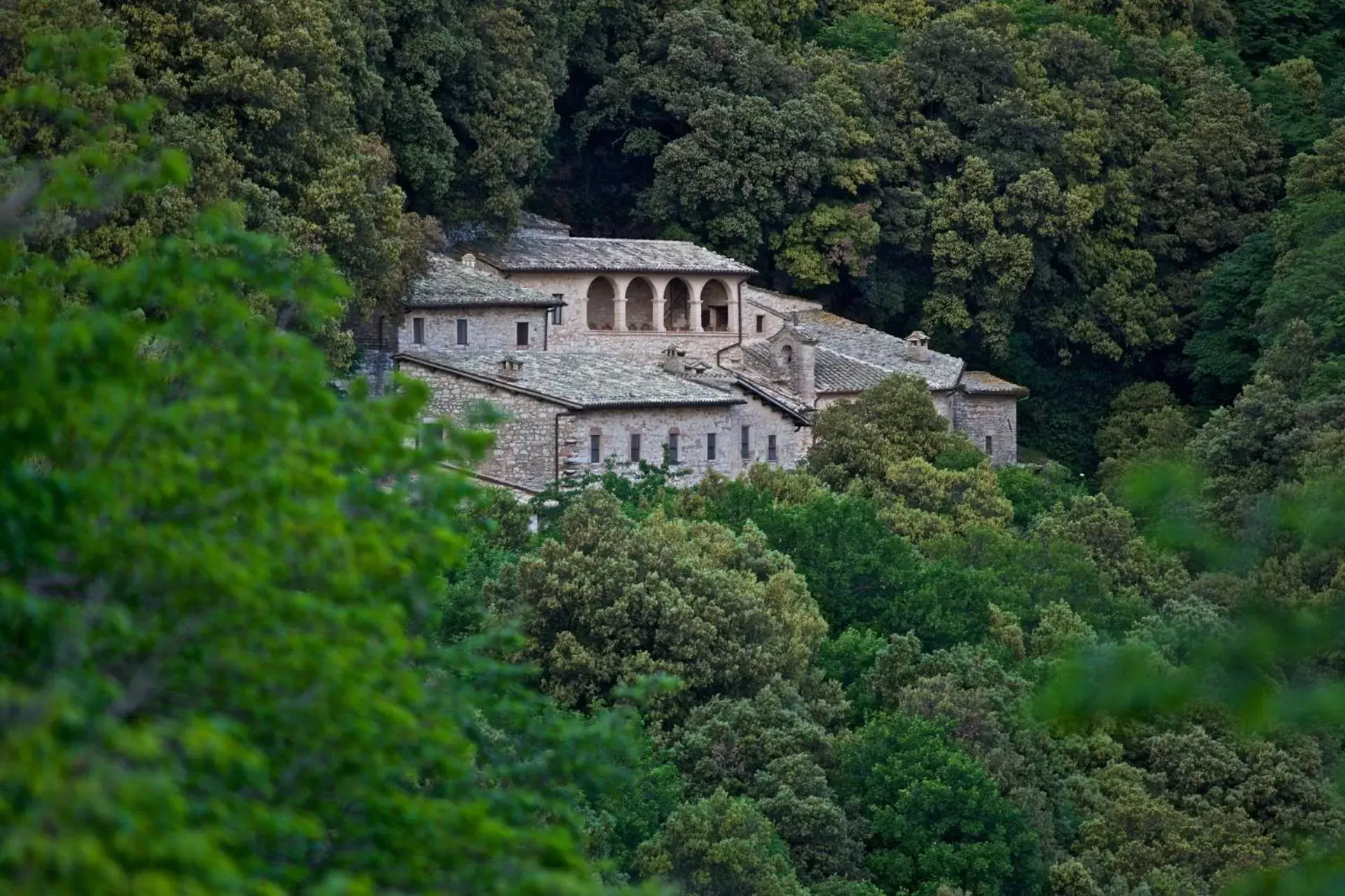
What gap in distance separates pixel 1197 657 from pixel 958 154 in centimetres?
5189

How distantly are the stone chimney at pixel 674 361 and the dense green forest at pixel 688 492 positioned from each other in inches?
147

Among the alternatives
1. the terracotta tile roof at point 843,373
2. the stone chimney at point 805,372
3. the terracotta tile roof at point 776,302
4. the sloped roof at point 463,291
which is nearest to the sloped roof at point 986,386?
the terracotta tile roof at point 843,373

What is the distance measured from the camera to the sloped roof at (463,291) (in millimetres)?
45906

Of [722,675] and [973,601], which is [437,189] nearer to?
[973,601]

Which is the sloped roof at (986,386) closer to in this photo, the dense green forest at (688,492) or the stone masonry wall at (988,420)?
the stone masonry wall at (988,420)

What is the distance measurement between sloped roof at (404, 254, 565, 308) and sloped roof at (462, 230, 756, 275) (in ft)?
5.65

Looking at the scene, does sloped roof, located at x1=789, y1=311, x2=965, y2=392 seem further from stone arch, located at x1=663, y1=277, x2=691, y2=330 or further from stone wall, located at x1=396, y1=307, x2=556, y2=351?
stone wall, located at x1=396, y1=307, x2=556, y2=351

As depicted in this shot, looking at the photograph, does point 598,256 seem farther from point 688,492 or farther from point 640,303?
point 688,492

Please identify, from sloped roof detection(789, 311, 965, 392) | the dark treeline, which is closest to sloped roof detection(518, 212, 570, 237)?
the dark treeline

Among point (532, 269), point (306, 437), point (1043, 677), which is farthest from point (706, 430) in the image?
point (306, 437)

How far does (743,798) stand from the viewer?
93.4ft

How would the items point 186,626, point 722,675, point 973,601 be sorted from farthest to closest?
point 973,601 < point 722,675 < point 186,626

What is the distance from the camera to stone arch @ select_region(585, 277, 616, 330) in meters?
54.0

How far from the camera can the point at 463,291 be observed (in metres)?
46.7
